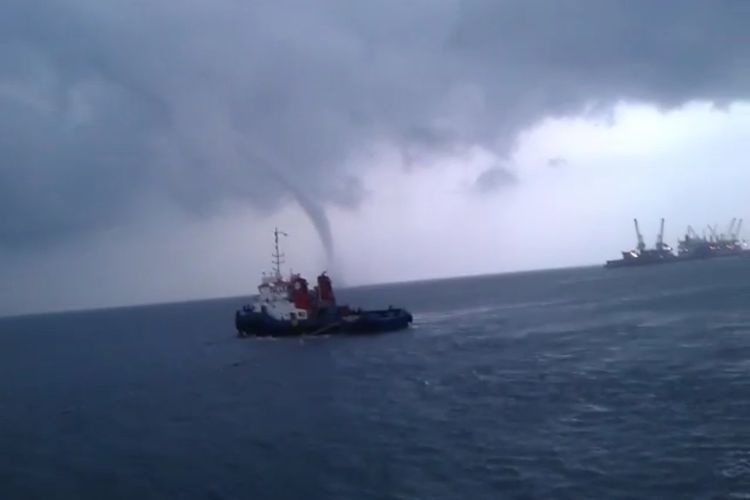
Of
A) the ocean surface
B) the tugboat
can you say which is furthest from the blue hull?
the ocean surface

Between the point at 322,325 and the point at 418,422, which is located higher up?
the point at 322,325

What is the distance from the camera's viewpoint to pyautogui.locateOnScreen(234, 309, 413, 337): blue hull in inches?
3765

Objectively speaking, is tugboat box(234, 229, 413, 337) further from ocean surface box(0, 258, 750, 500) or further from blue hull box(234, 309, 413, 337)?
ocean surface box(0, 258, 750, 500)

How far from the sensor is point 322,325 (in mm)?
95812

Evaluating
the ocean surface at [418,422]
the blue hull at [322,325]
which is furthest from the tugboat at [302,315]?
the ocean surface at [418,422]

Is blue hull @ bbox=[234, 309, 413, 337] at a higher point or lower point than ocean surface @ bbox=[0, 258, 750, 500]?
higher

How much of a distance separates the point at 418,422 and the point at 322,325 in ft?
186

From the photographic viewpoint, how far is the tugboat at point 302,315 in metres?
95.7

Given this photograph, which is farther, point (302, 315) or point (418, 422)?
point (302, 315)

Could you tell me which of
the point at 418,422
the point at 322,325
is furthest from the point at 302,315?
the point at 418,422

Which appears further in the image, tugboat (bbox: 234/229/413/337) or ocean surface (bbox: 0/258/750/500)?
tugboat (bbox: 234/229/413/337)

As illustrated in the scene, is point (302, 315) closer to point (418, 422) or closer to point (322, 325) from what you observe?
point (322, 325)

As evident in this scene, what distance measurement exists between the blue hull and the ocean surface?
44.1ft

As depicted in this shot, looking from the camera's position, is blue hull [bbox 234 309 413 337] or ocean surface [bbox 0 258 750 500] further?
blue hull [bbox 234 309 413 337]
